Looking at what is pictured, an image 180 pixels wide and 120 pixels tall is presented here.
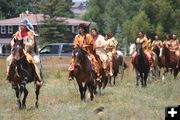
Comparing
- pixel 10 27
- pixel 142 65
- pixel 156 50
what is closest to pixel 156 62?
pixel 156 50

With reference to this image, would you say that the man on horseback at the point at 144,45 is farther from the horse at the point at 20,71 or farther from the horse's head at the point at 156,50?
Answer: the horse at the point at 20,71

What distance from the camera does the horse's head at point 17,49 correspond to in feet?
49.6

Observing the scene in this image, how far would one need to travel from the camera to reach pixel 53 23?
7988 cm

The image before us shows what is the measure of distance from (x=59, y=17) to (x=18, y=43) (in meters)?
68.9

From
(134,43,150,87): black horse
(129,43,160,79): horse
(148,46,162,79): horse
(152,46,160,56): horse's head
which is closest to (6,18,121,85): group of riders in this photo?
(134,43,150,87): black horse

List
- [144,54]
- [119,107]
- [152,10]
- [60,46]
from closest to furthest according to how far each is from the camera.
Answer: [119,107]
[144,54]
[60,46]
[152,10]

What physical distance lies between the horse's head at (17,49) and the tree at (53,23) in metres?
62.2

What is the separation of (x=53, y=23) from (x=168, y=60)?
164 ft

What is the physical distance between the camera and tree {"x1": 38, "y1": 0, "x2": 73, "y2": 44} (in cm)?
7831

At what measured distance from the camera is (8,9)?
95000 mm

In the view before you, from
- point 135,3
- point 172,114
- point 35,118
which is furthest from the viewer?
point 135,3

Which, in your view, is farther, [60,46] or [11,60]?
[60,46]

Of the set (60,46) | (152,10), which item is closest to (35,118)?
(60,46)

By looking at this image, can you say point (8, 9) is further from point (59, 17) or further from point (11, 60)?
point (11, 60)
